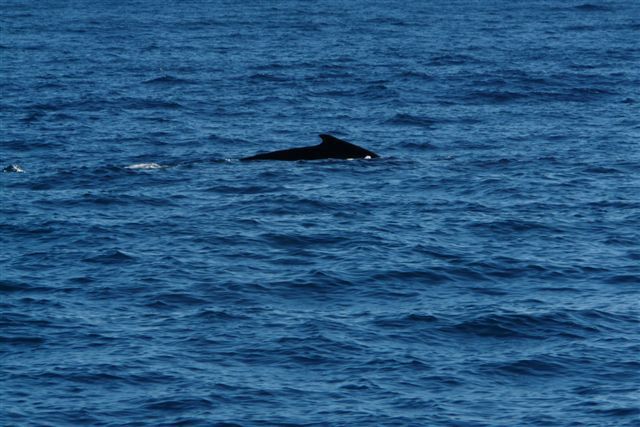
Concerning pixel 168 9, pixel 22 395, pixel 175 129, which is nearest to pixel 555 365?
pixel 22 395

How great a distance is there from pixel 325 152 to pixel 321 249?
9752 mm

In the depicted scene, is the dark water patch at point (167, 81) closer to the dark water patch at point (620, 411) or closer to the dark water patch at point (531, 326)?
the dark water patch at point (531, 326)

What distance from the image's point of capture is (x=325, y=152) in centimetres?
4156

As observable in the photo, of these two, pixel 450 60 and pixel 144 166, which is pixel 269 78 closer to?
pixel 450 60

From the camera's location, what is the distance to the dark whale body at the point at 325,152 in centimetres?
4147

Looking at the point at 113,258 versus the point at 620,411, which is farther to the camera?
the point at 113,258

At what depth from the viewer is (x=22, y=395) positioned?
2286 cm

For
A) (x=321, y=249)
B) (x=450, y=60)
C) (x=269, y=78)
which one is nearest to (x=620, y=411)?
(x=321, y=249)

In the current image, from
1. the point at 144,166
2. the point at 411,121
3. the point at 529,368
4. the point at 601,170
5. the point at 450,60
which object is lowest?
the point at 450,60

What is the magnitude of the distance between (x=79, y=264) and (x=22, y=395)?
26.2 feet

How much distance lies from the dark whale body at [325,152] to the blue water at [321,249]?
1.37 ft

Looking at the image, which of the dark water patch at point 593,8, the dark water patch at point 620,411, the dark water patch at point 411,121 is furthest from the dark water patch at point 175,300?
the dark water patch at point 593,8

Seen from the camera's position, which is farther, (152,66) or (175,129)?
(152,66)

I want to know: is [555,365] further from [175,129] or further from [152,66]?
[152,66]
